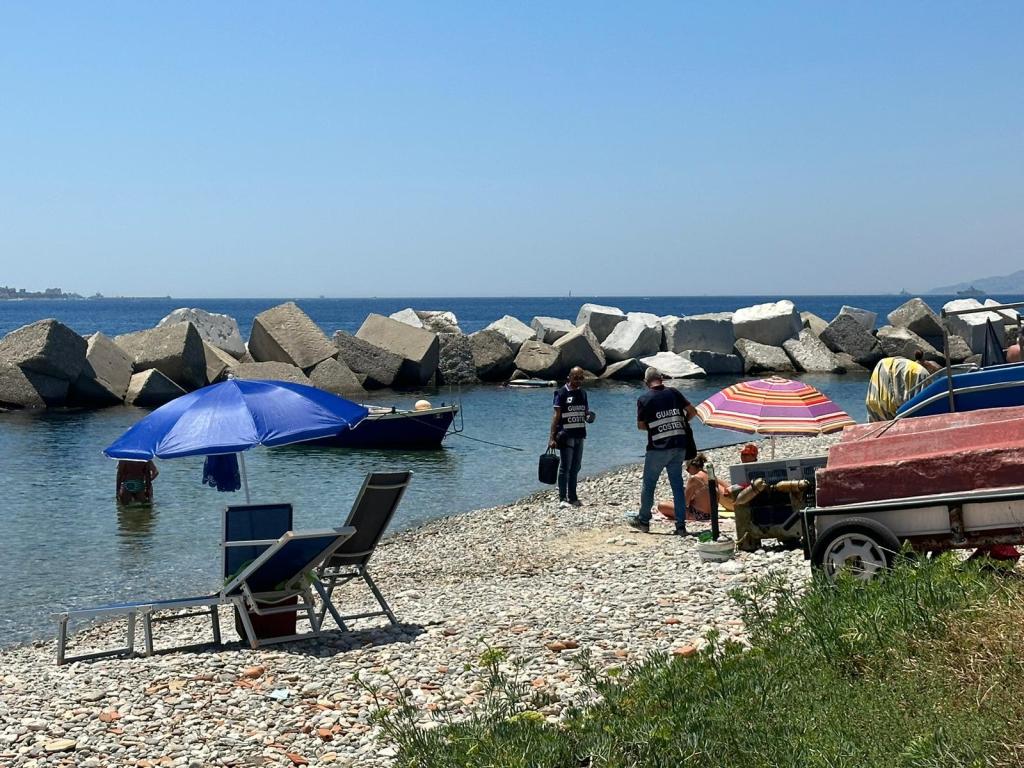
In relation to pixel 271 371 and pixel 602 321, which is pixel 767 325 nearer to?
pixel 602 321

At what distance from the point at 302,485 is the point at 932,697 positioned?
17.4m

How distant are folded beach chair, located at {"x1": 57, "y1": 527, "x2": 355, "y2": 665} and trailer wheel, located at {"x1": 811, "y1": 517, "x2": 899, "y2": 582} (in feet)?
10.5

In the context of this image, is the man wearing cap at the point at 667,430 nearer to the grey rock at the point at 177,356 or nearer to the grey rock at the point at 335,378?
the grey rock at the point at 335,378

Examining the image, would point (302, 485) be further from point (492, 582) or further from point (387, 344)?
point (387, 344)

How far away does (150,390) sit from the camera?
1368 inches

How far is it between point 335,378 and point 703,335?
16509 millimetres

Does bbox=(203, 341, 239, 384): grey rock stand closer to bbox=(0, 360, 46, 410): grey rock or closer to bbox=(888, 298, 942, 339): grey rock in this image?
bbox=(0, 360, 46, 410): grey rock

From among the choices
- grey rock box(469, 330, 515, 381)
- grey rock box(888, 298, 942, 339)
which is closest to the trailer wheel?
grey rock box(469, 330, 515, 381)

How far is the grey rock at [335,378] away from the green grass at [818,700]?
29.7 m

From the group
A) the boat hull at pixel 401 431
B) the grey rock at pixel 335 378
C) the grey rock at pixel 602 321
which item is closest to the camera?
the boat hull at pixel 401 431

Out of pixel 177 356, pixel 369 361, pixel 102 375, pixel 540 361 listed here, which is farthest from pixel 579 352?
pixel 102 375

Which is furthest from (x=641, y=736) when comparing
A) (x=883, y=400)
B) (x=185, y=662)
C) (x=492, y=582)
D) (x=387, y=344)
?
(x=387, y=344)

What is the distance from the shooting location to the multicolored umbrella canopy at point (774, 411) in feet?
40.3

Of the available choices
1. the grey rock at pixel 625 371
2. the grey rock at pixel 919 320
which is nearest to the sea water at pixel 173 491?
the grey rock at pixel 625 371
